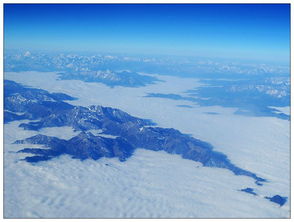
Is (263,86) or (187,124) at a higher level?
(263,86)

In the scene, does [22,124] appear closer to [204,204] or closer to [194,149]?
[194,149]

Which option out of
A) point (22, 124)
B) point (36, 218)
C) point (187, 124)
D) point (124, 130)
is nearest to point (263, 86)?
point (187, 124)

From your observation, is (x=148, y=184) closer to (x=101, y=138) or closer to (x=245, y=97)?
(x=101, y=138)

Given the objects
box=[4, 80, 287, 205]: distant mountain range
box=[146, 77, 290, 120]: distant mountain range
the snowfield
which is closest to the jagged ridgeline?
box=[4, 80, 287, 205]: distant mountain range

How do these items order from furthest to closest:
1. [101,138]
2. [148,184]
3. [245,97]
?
[245,97]
[101,138]
[148,184]

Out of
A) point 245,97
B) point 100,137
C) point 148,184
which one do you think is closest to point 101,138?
point 100,137

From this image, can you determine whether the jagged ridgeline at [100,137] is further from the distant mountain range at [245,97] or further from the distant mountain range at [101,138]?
the distant mountain range at [245,97]

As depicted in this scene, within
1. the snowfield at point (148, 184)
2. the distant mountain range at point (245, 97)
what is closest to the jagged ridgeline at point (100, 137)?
Result: the snowfield at point (148, 184)

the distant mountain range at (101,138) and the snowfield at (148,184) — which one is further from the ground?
the distant mountain range at (101,138)

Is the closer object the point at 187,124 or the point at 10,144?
the point at 10,144
